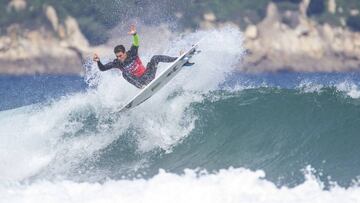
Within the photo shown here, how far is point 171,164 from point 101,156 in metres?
1.43

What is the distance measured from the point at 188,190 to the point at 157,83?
3101 millimetres

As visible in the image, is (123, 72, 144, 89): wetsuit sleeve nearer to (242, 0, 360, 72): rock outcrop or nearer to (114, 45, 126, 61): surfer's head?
(114, 45, 126, 61): surfer's head

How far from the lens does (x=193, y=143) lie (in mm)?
12375

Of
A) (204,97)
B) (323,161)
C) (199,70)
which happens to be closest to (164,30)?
(199,70)

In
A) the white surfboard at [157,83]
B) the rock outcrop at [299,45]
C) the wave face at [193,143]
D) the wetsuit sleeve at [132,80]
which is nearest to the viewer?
the wave face at [193,143]

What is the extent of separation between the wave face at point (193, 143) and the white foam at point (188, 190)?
0.02 meters

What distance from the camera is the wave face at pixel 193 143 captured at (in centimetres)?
1022

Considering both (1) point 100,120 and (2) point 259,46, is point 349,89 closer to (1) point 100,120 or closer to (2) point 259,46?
(1) point 100,120

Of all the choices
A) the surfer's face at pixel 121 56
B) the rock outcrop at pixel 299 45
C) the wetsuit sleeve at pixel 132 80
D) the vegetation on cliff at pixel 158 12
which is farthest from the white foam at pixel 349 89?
the vegetation on cliff at pixel 158 12

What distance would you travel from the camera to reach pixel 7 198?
10398 millimetres

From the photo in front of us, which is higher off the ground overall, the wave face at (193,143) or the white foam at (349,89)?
the white foam at (349,89)

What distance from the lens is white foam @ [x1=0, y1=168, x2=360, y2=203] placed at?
9641 mm

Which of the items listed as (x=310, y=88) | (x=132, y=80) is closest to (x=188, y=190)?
(x=132, y=80)

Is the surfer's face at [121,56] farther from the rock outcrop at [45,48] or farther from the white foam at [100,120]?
the rock outcrop at [45,48]
